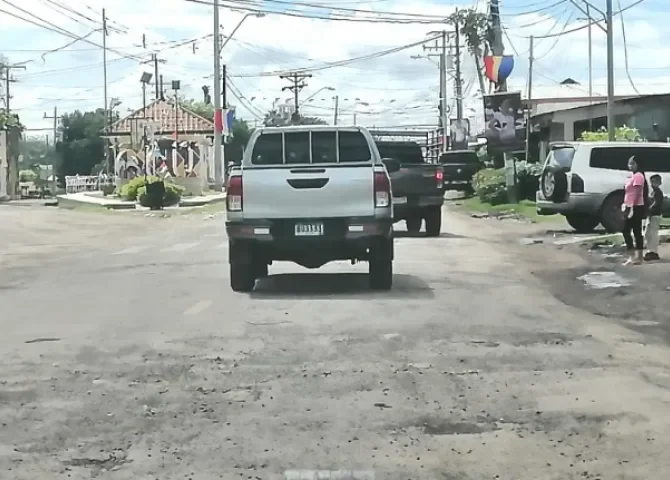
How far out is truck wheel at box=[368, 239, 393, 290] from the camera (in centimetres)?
1506

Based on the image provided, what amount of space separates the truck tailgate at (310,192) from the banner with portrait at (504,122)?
88.9 feet

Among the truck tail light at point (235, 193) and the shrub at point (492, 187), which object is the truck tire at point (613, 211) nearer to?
the truck tail light at point (235, 193)

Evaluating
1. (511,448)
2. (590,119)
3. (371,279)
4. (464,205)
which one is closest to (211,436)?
(511,448)

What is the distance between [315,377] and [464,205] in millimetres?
37745

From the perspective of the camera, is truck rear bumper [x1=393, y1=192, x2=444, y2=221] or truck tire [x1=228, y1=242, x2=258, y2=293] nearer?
truck tire [x1=228, y1=242, x2=258, y2=293]

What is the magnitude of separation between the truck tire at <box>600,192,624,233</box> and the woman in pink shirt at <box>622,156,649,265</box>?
5.70 m

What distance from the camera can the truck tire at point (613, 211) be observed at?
2617 centimetres

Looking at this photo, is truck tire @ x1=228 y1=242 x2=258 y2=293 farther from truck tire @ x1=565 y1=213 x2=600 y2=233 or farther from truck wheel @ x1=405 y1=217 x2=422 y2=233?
truck tire @ x1=565 y1=213 x2=600 y2=233

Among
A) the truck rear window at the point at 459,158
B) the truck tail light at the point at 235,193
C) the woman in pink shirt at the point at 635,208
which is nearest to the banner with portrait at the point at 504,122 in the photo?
the truck rear window at the point at 459,158

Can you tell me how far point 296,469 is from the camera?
6703 millimetres

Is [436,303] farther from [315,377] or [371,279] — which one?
[315,377]

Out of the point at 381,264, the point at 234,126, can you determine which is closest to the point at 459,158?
the point at 381,264

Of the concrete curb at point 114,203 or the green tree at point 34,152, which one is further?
the green tree at point 34,152

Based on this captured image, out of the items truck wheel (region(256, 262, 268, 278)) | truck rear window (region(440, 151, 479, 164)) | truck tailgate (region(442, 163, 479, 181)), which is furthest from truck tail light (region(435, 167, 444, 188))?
truck rear window (region(440, 151, 479, 164))
